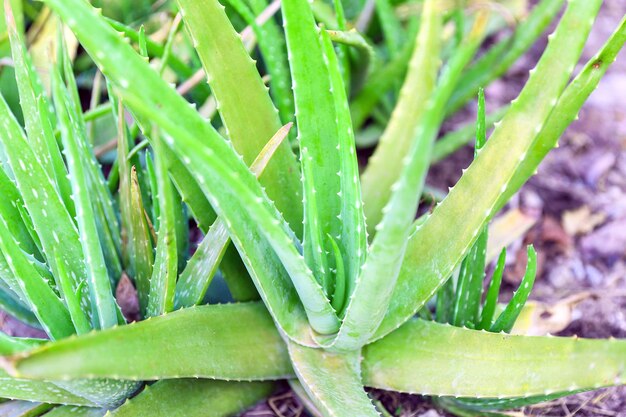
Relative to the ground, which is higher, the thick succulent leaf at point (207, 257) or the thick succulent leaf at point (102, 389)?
the thick succulent leaf at point (207, 257)

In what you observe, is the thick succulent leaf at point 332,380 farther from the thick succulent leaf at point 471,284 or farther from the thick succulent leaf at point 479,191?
the thick succulent leaf at point 471,284

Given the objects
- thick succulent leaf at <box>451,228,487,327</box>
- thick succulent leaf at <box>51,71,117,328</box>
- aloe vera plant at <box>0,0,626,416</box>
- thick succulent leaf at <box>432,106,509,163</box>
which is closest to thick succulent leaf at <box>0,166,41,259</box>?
aloe vera plant at <box>0,0,626,416</box>

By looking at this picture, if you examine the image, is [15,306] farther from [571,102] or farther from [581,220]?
[581,220]

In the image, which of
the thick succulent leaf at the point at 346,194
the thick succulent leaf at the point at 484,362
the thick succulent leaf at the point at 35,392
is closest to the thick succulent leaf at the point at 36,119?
the thick succulent leaf at the point at 35,392

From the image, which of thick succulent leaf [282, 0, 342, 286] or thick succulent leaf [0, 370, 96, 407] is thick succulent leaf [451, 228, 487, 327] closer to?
thick succulent leaf [282, 0, 342, 286]

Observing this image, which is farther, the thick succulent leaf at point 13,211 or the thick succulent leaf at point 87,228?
the thick succulent leaf at point 13,211

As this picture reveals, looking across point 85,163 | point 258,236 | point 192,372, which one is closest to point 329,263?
point 258,236

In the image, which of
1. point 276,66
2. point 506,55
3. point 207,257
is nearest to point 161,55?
point 276,66
